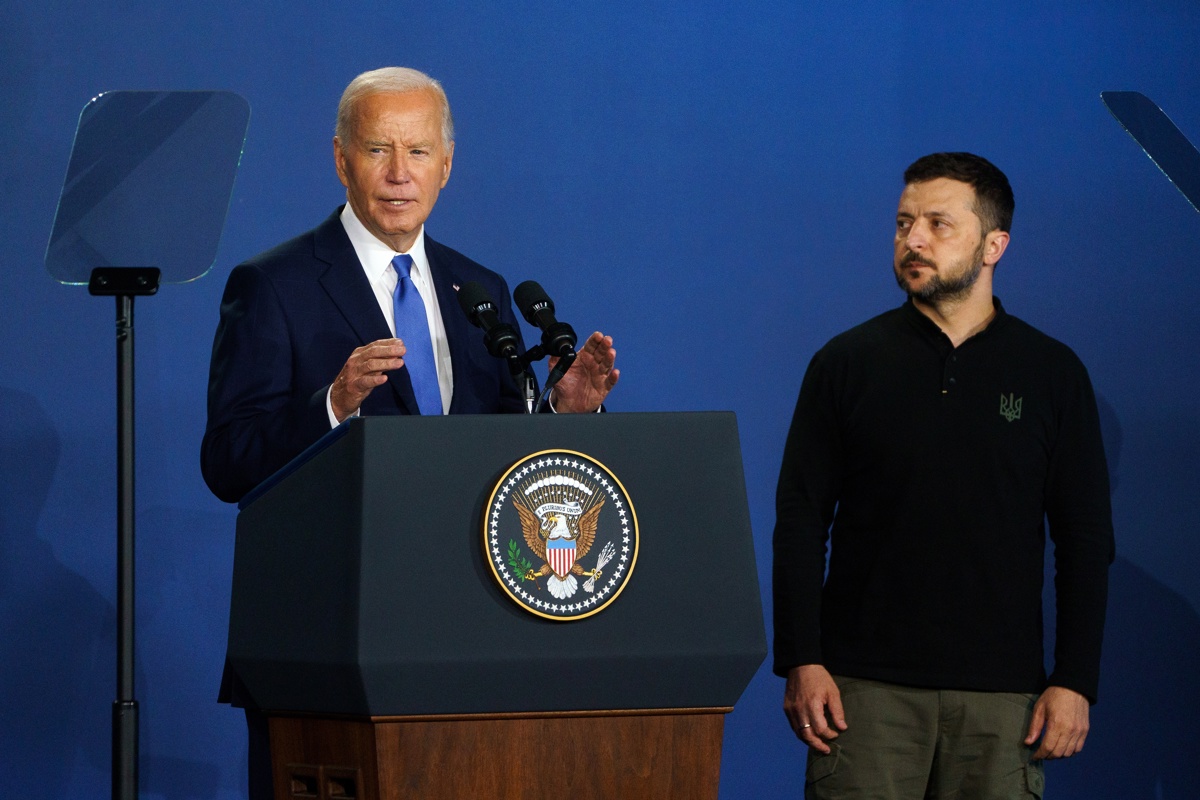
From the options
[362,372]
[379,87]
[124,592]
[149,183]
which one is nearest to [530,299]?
[362,372]

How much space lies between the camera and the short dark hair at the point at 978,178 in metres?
2.58

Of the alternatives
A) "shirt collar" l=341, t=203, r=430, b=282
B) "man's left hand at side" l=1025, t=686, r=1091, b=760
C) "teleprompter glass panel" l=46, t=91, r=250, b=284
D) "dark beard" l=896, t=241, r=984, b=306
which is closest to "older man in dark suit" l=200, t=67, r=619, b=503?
"shirt collar" l=341, t=203, r=430, b=282

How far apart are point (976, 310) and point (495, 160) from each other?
1207 millimetres

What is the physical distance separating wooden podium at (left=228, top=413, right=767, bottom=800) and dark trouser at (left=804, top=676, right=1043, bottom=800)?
94 centimetres

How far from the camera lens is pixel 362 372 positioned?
1.55 metres

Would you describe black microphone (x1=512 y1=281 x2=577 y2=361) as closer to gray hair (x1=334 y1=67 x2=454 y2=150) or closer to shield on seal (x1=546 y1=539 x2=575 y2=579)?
shield on seal (x1=546 y1=539 x2=575 y2=579)

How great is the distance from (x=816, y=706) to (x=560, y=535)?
1.06m

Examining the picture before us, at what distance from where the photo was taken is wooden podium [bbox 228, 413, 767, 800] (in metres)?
1.39

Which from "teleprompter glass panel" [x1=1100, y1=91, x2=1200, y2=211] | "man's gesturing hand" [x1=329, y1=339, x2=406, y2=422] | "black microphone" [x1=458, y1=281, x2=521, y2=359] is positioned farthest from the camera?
"teleprompter glass panel" [x1=1100, y1=91, x2=1200, y2=211]

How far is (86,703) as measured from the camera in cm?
304

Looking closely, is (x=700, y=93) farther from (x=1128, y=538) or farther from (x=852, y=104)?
(x=1128, y=538)

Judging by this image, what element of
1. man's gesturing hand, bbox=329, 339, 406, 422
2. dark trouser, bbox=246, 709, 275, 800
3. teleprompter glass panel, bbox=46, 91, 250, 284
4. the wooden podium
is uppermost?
teleprompter glass panel, bbox=46, 91, 250, 284

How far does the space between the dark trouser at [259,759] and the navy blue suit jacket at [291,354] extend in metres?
0.29

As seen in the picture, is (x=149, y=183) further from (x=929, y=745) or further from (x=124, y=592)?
(x=929, y=745)
